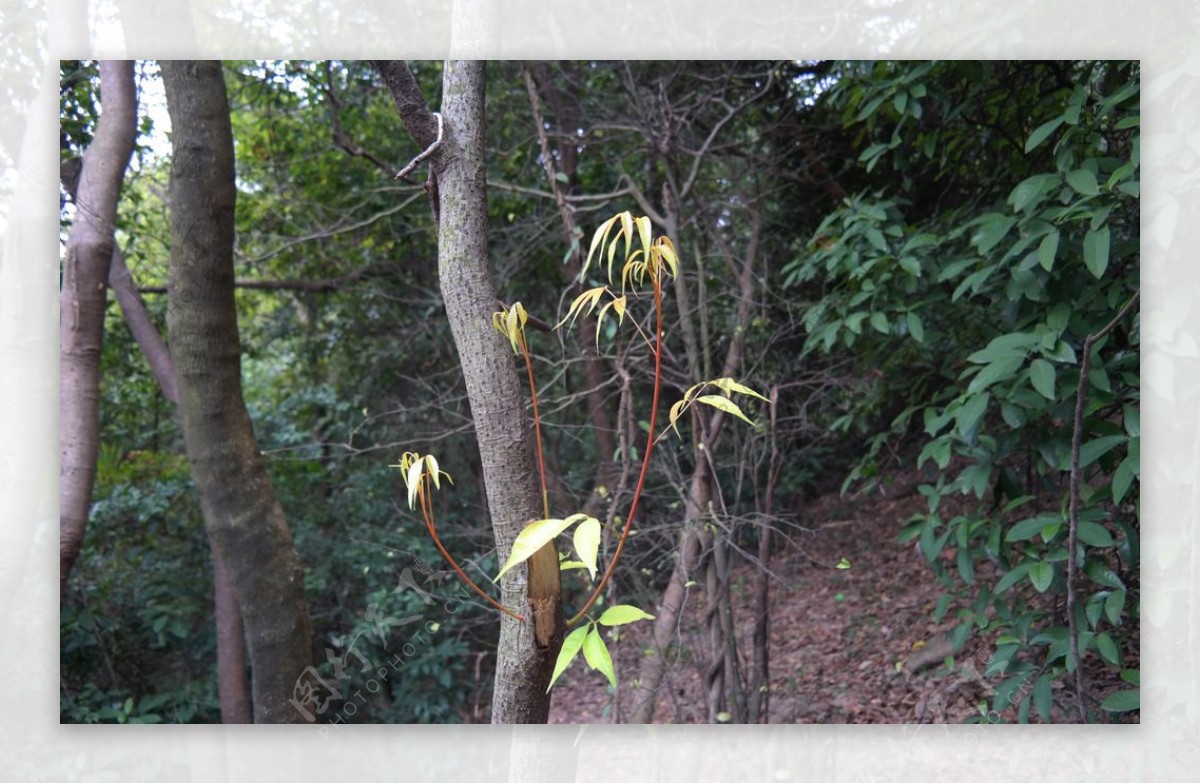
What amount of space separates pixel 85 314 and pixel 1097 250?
6.97ft

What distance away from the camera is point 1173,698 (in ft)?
5.84

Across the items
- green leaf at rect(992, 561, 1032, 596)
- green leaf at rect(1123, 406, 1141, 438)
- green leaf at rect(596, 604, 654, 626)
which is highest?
green leaf at rect(1123, 406, 1141, 438)

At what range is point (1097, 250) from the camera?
164 centimetres

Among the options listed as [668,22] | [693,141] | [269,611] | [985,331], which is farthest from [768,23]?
[269,611]

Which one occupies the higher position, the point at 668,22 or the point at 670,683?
the point at 668,22

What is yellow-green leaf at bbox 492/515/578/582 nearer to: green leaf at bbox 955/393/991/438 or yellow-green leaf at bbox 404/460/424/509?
yellow-green leaf at bbox 404/460/424/509

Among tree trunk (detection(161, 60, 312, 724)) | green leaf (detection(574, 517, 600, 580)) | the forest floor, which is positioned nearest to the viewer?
green leaf (detection(574, 517, 600, 580))

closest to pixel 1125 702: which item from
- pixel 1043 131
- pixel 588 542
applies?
pixel 1043 131

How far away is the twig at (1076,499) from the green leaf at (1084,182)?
0.71 feet

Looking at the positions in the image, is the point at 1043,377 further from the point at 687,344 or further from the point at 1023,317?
the point at 687,344

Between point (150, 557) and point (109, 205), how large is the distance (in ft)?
4.56

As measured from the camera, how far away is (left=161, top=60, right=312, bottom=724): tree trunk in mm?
2066

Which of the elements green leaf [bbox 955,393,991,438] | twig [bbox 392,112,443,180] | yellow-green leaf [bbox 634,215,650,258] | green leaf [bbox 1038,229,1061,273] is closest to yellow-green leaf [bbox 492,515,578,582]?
yellow-green leaf [bbox 634,215,650,258]

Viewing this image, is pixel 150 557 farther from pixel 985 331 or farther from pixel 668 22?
pixel 985 331
